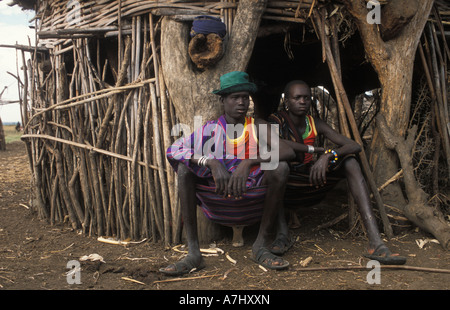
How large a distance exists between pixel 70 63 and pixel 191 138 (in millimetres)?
2490

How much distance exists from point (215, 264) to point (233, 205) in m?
0.46

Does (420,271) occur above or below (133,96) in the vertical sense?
below

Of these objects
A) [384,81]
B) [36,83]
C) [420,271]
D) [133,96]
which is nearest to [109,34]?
[133,96]

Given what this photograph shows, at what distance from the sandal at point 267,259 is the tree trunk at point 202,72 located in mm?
681

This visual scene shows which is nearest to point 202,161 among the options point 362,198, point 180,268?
point 180,268

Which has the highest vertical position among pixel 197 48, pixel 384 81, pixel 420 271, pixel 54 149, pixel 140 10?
pixel 140 10

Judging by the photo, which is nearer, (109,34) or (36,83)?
(109,34)

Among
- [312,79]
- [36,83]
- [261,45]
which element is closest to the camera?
[36,83]

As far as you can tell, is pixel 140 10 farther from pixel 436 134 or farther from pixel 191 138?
pixel 436 134

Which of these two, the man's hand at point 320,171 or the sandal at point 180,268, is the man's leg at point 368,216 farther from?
the sandal at point 180,268

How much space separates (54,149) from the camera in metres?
4.45

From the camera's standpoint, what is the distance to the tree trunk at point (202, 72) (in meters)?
3.49
